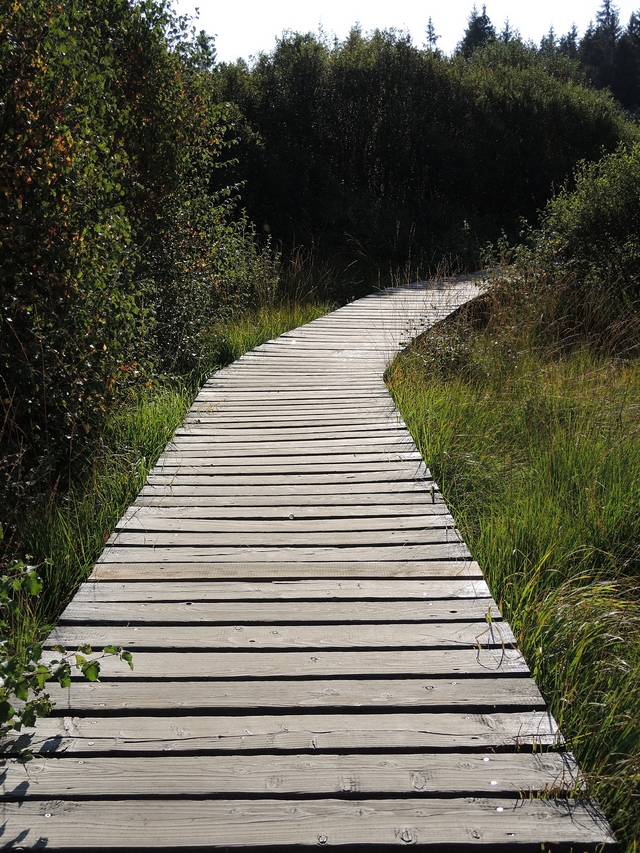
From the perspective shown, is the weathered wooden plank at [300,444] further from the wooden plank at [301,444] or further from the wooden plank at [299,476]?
the wooden plank at [299,476]

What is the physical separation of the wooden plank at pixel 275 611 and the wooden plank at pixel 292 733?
490 millimetres

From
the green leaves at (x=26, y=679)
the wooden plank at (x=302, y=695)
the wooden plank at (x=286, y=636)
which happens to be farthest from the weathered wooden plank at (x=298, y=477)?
the green leaves at (x=26, y=679)

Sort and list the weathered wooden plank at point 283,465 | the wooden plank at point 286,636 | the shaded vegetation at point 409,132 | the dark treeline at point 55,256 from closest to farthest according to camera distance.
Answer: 1. the wooden plank at point 286,636
2. the dark treeline at point 55,256
3. the weathered wooden plank at point 283,465
4. the shaded vegetation at point 409,132

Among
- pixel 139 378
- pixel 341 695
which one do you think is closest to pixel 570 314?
pixel 139 378

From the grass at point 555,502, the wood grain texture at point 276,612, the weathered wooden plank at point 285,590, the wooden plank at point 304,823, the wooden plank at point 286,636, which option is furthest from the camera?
the weathered wooden plank at point 285,590

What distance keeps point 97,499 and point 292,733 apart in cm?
199

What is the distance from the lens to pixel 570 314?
7547 mm

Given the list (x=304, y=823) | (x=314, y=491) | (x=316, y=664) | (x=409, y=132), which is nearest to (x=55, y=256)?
(x=314, y=491)

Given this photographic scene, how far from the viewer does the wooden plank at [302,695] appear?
85.2 inches

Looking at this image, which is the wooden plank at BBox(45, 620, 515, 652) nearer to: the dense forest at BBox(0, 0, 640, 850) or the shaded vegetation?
the dense forest at BBox(0, 0, 640, 850)

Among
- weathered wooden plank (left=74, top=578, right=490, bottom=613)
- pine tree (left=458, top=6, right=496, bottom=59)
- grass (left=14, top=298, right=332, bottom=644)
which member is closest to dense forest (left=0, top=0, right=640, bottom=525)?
grass (left=14, top=298, right=332, bottom=644)

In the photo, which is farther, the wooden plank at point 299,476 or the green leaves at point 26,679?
the wooden plank at point 299,476

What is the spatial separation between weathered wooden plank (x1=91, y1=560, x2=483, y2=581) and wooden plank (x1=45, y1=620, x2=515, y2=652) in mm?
333

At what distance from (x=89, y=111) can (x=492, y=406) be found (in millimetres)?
2919
